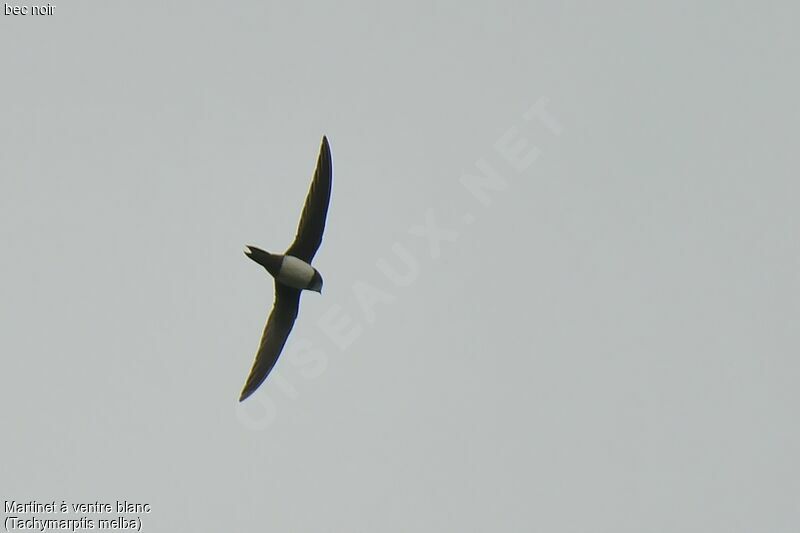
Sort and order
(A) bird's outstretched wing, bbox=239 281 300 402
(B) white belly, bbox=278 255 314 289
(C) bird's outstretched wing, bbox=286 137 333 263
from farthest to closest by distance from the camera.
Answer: (A) bird's outstretched wing, bbox=239 281 300 402 < (B) white belly, bbox=278 255 314 289 < (C) bird's outstretched wing, bbox=286 137 333 263

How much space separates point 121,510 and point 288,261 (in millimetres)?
4925

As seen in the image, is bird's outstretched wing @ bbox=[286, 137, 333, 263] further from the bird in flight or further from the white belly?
the white belly

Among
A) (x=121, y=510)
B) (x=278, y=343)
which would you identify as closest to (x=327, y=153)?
(x=278, y=343)

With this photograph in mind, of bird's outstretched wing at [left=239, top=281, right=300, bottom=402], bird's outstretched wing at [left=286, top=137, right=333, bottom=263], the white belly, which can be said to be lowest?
bird's outstretched wing at [left=239, top=281, right=300, bottom=402]

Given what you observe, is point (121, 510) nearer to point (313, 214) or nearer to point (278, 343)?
point (278, 343)

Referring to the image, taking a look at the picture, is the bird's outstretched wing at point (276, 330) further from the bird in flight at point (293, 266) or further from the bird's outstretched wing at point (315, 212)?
the bird's outstretched wing at point (315, 212)

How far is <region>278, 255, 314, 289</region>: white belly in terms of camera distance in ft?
36.2

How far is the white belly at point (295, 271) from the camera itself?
11023 millimetres

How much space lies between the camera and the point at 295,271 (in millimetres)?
11055

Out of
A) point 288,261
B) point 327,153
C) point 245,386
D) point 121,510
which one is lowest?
point 121,510

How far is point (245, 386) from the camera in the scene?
11.3 meters

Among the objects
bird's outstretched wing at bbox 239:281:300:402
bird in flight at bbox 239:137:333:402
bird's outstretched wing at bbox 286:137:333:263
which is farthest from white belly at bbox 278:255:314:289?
bird's outstretched wing at bbox 239:281:300:402

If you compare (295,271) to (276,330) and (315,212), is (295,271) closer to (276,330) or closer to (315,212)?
(315,212)

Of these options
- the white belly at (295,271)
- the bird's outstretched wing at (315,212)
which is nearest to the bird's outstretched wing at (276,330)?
the white belly at (295,271)
